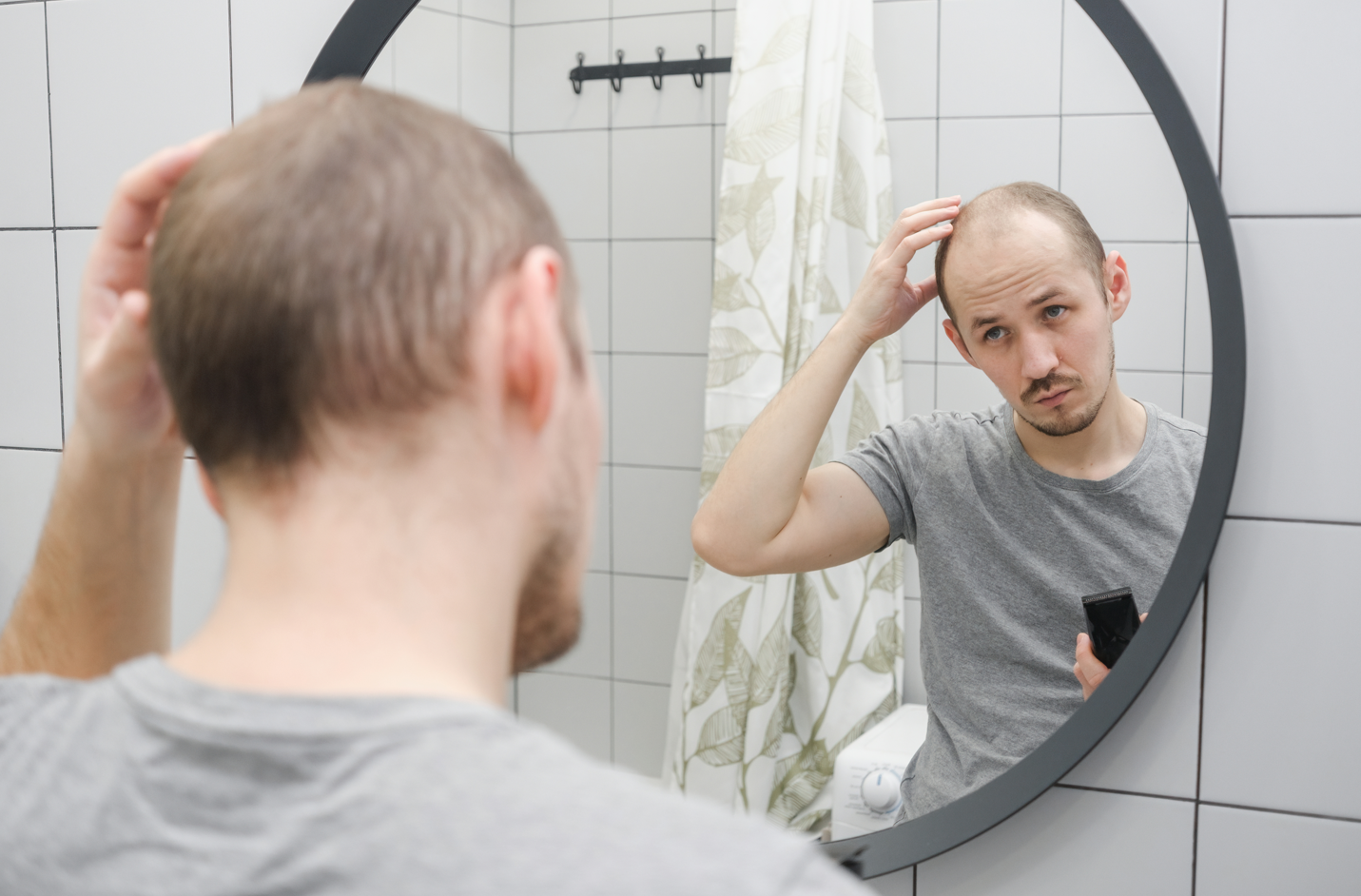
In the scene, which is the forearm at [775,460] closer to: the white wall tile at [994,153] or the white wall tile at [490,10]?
the white wall tile at [994,153]

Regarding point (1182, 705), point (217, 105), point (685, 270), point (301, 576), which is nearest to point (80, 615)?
point (301, 576)

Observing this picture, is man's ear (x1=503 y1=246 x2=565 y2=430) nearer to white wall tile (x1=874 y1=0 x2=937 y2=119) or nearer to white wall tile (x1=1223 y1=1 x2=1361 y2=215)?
white wall tile (x1=874 y1=0 x2=937 y2=119)

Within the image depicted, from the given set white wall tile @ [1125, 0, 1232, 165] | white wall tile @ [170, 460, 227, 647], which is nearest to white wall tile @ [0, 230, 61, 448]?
white wall tile @ [170, 460, 227, 647]

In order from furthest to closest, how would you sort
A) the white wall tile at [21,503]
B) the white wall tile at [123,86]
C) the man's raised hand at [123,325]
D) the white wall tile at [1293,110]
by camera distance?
the white wall tile at [21,503], the white wall tile at [123,86], the white wall tile at [1293,110], the man's raised hand at [123,325]

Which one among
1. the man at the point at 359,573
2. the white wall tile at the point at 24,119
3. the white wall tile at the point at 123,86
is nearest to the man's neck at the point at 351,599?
the man at the point at 359,573

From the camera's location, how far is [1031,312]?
84 centimetres

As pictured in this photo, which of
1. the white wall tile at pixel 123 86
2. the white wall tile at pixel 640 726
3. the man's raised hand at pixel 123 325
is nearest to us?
the man's raised hand at pixel 123 325

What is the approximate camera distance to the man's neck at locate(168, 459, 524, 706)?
0.44 metres

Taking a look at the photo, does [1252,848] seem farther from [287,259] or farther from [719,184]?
[287,259]

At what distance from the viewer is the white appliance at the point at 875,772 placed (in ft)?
2.95

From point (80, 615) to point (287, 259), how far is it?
39 centimetres

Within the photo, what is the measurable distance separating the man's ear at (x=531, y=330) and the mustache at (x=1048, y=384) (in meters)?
0.51

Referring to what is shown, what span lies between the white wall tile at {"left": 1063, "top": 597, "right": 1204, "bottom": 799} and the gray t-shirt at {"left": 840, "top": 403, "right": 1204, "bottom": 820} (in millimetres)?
48

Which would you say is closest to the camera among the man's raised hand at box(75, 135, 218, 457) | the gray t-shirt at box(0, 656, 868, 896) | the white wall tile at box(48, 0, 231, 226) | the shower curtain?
the gray t-shirt at box(0, 656, 868, 896)
